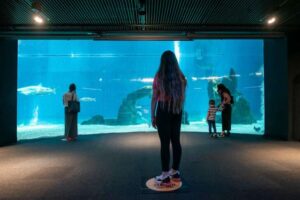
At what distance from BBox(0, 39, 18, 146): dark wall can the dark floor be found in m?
1.04

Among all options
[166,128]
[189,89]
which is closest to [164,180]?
[166,128]

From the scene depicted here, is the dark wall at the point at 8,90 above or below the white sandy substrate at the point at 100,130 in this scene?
above

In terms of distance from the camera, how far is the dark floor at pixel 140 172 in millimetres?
3002

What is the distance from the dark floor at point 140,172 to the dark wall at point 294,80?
4.23 ft

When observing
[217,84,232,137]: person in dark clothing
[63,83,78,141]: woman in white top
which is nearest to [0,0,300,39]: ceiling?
[63,83,78,141]: woman in white top

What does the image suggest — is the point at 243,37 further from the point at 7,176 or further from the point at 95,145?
the point at 7,176

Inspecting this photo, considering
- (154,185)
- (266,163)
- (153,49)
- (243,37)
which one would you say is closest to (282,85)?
(243,37)

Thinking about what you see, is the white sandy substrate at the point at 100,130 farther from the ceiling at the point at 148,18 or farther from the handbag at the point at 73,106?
the ceiling at the point at 148,18

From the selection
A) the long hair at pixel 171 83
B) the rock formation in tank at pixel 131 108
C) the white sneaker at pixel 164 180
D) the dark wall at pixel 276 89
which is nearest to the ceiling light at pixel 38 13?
the long hair at pixel 171 83

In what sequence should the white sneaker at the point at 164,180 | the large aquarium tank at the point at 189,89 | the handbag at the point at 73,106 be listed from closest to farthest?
the white sneaker at the point at 164,180 → the handbag at the point at 73,106 → the large aquarium tank at the point at 189,89

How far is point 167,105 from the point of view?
3.09 metres

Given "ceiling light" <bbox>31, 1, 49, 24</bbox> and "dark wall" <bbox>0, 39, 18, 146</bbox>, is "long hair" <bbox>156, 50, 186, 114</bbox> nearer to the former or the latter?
"ceiling light" <bbox>31, 1, 49, 24</bbox>

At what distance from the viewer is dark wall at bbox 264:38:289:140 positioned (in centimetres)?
724

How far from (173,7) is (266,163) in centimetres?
360
